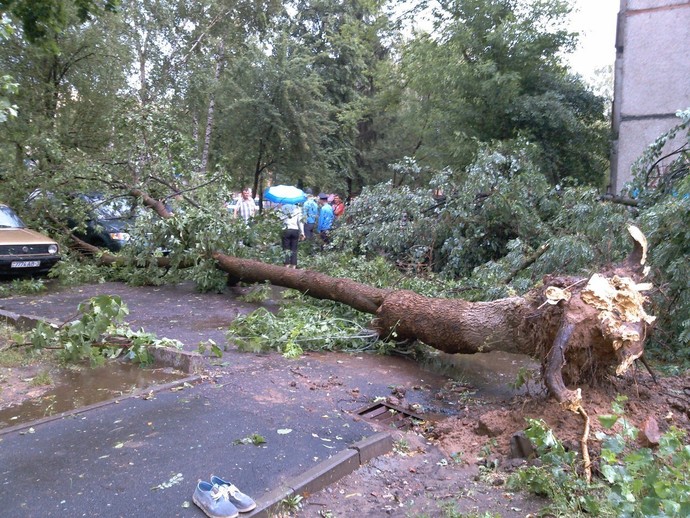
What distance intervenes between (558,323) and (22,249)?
935cm

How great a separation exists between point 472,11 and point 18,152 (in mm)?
10900

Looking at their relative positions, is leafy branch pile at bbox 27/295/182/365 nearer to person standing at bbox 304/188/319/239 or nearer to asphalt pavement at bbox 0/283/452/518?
→ asphalt pavement at bbox 0/283/452/518

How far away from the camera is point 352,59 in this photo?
22.2 meters

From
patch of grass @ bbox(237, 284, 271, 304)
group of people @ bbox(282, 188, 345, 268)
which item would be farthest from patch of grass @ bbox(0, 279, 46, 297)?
group of people @ bbox(282, 188, 345, 268)

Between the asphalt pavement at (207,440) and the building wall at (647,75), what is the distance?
349 inches

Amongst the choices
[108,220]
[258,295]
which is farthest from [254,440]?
[108,220]

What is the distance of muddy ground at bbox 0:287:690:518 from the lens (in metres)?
3.50

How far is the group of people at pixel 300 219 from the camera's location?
11383mm

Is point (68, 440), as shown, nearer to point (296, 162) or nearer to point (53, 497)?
point (53, 497)

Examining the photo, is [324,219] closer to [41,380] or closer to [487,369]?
[487,369]

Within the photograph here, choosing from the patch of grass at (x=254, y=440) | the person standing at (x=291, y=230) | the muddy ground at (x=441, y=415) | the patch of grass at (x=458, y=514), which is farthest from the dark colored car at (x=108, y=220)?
the patch of grass at (x=458, y=514)

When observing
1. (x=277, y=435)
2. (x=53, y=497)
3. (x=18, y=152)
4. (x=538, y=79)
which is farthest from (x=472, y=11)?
(x=53, y=497)

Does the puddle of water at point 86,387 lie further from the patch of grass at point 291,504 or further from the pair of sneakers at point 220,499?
Result: the patch of grass at point 291,504

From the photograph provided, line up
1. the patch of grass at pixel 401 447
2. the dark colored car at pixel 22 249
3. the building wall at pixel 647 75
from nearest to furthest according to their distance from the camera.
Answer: the patch of grass at pixel 401 447, the dark colored car at pixel 22 249, the building wall at pixel 647 75
